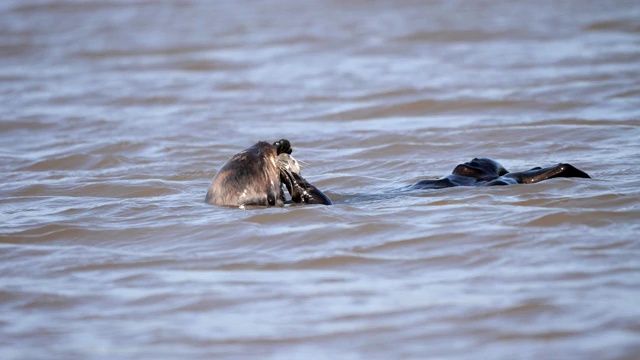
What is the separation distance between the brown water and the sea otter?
0.44 feet

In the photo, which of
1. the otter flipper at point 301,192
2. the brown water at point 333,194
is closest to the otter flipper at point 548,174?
the brown water at point 333,194

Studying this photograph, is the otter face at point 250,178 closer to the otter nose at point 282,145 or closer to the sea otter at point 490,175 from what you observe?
the otter nose at point 282,145

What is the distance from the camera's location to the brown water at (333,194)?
468cm

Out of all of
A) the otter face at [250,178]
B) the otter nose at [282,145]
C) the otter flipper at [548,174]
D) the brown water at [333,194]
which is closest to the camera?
the brown water at [333,194]

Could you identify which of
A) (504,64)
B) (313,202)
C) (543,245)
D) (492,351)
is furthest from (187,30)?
(492,351)

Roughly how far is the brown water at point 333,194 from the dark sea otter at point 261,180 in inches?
5.8

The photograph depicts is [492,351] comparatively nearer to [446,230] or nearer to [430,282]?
[430,282]

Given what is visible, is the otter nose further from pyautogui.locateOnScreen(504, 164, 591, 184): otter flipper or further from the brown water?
pyautogui.locateOnScreen(504, 164, 591, 184): otter flipper

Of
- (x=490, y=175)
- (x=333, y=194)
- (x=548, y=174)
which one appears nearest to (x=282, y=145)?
(x=333, y=194)

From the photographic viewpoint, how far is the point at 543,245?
5.66 metres

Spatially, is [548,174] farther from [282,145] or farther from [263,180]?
[263,180]

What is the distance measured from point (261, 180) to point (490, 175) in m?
1.76

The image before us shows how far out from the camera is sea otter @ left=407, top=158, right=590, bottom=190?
279 inches

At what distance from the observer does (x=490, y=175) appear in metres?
7.30
